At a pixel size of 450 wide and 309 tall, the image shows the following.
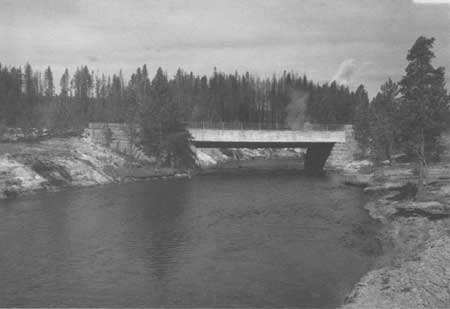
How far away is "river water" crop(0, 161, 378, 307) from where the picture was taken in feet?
70.0

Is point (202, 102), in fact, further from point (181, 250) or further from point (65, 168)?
point (181, 250)

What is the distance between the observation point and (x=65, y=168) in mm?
65812

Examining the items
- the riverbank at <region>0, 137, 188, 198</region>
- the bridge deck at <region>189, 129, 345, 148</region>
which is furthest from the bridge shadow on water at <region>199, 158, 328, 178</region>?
the riverbank at <region>0, 137, 188, 198</region>

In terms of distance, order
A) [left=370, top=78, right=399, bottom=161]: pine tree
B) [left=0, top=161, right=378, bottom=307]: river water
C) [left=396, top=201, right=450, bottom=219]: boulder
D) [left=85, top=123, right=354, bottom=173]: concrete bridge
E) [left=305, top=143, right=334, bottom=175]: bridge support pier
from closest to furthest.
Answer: [left=0, top=161, right=378, bottom=307]: river water → [left=396, top=201, right=450, bottom=219]: boulder → [left=370, top=78, right=399, bottom=161]: pine tree → [left=85, top=123, right=354, bottom=173]: concrete bridge → [left=305, top=143, right=334, bottom=175]: bridge support pier

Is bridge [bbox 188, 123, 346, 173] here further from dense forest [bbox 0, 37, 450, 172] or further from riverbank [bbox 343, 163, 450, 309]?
riverbank [bbox 343, 163, 450, 309]

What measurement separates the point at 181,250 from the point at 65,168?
42.4 meters

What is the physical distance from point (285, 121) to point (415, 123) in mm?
133206

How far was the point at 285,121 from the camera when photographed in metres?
178

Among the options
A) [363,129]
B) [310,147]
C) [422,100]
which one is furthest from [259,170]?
[422,100]

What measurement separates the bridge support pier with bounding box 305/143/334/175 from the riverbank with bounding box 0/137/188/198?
31931 mm

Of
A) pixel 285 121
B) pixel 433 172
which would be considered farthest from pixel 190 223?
pixel 285 121

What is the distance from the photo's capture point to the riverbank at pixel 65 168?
57.3 m

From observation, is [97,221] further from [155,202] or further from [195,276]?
[195,276]

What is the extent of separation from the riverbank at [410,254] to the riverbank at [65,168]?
132ft
